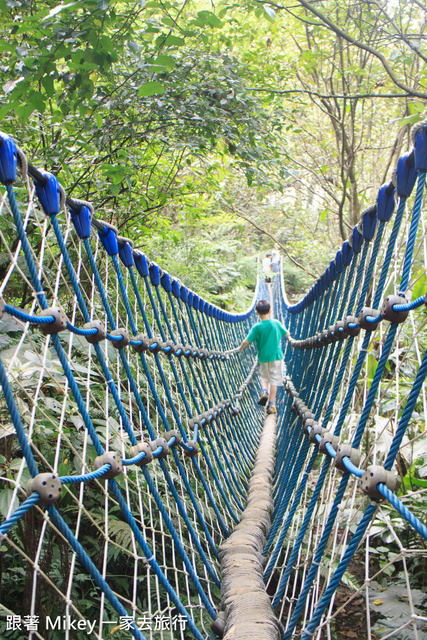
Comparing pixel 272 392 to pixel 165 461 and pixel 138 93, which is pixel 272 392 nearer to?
pixel 165 461

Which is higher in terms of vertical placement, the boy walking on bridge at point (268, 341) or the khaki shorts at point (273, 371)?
the boy walking on bridge at point (268, 341)

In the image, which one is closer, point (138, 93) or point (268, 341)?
point (138, 93)

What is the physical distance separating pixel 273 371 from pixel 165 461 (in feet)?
6.88

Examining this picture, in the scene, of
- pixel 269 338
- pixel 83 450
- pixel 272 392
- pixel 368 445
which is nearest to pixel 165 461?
pixel 83 450

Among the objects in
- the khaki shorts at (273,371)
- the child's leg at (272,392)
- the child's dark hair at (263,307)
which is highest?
the child's dark hair at (263,307)

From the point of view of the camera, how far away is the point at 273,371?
132 inches

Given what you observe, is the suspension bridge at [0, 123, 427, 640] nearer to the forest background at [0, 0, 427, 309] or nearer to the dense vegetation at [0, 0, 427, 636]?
the dense vegetation at [0, 0, 427, 636]

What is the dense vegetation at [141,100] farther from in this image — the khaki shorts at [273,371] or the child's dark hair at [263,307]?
the khaki shorts at [273,371]

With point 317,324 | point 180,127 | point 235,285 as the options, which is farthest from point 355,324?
point 235,285

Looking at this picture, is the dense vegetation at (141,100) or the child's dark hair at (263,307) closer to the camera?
the dense vegetation at (141,100)

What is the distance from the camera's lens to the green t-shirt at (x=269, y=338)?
327 centimetres

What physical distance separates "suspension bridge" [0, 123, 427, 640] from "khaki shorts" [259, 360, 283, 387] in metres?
0.97

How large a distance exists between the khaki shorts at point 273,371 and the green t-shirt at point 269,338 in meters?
0.05

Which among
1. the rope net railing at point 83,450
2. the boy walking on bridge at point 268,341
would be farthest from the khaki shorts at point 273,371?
the rope net railing at point 83,450
